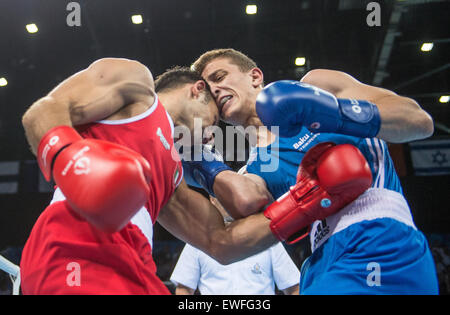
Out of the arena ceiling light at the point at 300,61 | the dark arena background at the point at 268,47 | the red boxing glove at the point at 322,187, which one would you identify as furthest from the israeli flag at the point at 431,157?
the red boxing glove at the point at 322,187

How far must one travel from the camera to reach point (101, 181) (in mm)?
1034

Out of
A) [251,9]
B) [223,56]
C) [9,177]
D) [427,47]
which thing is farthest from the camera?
[9,177]

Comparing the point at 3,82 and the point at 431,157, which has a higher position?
the point at 3,82

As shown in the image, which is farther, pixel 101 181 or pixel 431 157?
pixel 431 157

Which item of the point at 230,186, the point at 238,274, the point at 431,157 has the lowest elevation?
the point at 238,274

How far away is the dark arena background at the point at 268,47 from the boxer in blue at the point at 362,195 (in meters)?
3.60

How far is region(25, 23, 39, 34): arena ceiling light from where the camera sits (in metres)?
5.16

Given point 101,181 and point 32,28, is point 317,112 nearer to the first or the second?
point 101,181

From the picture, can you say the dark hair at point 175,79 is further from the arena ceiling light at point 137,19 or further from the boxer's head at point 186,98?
the arena ceiling light at point 137,19

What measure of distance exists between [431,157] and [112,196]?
269 inches

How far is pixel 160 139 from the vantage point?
1.60 metres

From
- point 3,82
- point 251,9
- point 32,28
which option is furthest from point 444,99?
point 3,82

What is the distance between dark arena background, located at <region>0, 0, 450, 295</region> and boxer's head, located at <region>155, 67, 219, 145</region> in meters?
3.38
